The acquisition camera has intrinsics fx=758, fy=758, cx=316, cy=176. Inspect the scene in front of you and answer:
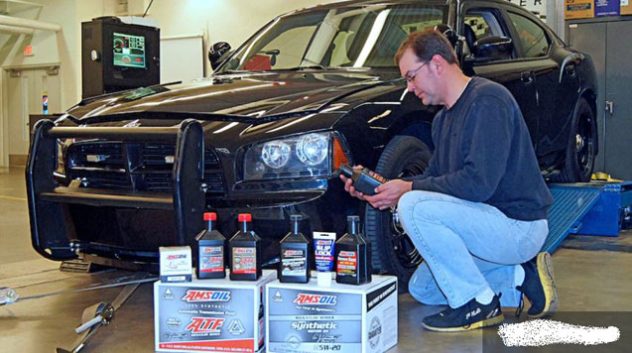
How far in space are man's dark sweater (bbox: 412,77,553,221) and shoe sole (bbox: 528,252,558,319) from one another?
0.20 meters

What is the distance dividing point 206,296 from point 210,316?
0.07m

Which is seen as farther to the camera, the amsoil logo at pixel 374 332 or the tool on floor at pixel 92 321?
the tool on floor at pixel 92 321

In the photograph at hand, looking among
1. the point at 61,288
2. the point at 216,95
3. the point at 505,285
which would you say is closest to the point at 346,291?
the point at 505,285

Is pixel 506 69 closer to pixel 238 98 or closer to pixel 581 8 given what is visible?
pixel 238 98

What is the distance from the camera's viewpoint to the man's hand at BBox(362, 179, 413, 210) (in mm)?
2748

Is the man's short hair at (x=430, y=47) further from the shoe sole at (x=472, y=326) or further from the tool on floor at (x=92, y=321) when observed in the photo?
the tool on floor at (x=92, y=321)

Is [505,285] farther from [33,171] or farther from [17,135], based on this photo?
[17,135]

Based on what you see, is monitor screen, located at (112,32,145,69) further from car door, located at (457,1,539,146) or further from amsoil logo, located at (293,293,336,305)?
amsoil logo, located at (293,293,336,305)

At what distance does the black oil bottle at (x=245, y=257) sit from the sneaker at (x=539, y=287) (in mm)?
1086

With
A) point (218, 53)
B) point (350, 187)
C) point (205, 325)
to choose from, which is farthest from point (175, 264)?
point (218, 53)

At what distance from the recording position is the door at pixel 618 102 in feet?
25.6

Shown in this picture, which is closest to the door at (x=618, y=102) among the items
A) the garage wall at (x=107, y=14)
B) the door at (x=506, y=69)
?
the door at (x=506, y=69)

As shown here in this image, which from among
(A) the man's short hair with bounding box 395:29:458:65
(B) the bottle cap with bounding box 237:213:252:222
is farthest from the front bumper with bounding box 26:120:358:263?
(A) the man's short hair with bounding box 395:29:458:65

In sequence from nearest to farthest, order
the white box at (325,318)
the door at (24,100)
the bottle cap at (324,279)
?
1. the white box at (325,318)
2. the bottle cap at (324,279)
3. the door at (24,100)
